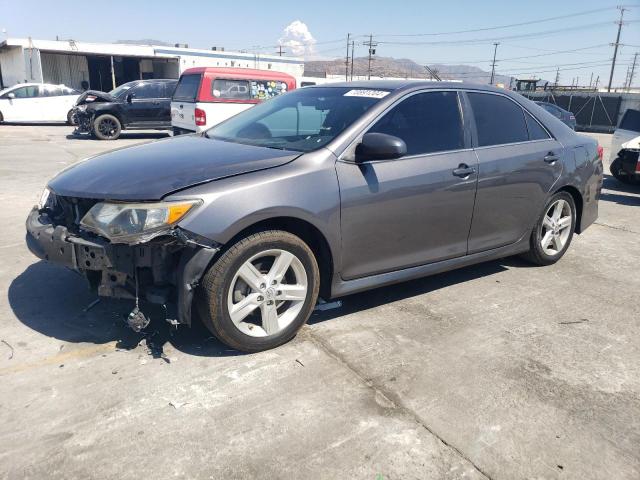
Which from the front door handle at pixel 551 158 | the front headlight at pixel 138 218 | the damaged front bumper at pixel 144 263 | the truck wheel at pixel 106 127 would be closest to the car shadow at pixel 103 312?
the damaged front bumper at pixel 144 263

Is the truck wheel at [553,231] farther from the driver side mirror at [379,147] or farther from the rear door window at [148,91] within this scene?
the rear door window at [148,91]

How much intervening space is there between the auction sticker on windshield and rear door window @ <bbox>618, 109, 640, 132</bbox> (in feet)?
25.9

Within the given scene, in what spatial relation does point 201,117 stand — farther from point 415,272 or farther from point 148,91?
point 415,272

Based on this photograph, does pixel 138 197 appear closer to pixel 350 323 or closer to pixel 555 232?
pixel 350 323

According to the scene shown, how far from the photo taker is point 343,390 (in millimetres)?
2859

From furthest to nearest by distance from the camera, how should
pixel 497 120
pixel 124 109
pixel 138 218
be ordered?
pixel 124 109 < pixel 497 120 < pixel 138 218

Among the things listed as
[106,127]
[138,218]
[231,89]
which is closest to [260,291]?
[138,218]

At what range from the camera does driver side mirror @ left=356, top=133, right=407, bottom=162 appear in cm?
329

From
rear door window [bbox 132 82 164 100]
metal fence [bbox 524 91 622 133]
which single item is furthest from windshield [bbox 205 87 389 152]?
metal fence [bbox 524 91 622 133]

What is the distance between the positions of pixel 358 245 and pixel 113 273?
1488mm

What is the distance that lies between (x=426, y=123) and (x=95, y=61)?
1446 inches

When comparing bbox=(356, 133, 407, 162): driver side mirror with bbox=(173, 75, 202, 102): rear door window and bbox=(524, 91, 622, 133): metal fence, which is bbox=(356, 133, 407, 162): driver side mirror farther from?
bbox=(524, 91, 622, 133): metal fence

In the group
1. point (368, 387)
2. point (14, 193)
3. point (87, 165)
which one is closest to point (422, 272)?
point (368, 387)

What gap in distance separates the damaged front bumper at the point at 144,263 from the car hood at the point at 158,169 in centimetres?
26
